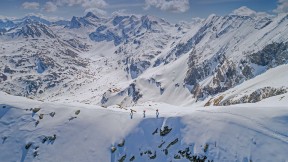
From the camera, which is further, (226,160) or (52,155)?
(52,155)

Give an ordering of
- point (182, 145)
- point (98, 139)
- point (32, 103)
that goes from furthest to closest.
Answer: point (32, 103) → point (98, 139) → point (182, 145)

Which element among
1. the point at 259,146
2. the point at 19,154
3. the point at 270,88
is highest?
the point at 270,88

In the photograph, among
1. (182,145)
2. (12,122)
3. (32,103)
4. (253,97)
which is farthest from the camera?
(253,97)

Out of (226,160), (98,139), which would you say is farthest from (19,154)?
(226,160)

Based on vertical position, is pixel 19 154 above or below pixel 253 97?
below

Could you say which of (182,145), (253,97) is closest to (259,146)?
(182,145)

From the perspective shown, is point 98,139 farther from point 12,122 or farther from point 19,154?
point 12,122

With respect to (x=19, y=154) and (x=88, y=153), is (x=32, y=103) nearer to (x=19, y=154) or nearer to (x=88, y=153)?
(x=19, y=154)
